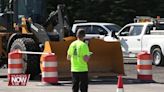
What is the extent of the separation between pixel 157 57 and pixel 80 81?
1390cm

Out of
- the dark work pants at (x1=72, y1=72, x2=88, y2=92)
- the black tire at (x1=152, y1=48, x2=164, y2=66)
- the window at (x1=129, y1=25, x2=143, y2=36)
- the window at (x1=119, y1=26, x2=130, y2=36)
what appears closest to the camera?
the dark work pants at (x1=72, y1=72, x2=88, y2=92)

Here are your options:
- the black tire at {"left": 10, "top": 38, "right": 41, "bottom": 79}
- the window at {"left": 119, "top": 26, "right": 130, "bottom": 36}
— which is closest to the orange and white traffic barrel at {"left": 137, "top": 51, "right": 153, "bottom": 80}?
the black tire at {"left": 10, "top": 38, "right": 41, "bottom": 79}

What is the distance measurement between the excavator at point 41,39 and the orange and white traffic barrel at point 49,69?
54cm

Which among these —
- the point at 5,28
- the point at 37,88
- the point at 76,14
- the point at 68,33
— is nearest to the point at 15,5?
the point at 5,28

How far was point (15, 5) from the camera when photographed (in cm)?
2030

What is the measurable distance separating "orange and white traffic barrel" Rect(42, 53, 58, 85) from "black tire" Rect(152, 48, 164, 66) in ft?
31.2

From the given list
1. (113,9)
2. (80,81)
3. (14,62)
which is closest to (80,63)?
(80,81)

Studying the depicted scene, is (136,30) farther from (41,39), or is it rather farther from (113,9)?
(113,9)

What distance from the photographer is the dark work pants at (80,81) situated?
1229cm

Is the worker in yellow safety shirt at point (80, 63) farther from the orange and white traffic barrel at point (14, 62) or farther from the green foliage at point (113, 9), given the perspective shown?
the green foliage at point (113, 9)

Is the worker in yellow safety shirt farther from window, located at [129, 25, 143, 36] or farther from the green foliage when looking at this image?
the green foliage

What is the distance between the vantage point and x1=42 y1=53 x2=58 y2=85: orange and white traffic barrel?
1684 centimetres

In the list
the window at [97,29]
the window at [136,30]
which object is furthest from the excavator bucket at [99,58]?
the window at [97,29]

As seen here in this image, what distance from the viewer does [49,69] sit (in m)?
16.9
